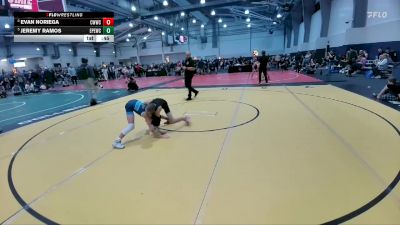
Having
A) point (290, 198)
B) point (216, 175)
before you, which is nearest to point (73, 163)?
point (216, 175)

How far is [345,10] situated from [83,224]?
19868mm

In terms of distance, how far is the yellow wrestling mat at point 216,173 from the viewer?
7.93 ft

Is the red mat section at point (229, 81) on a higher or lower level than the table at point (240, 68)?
lower

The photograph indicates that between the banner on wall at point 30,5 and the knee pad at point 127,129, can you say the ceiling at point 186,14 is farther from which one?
the knee pad at point 127,129

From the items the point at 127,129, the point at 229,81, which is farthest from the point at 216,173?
the point at 229,81

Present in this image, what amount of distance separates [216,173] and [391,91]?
254 inches

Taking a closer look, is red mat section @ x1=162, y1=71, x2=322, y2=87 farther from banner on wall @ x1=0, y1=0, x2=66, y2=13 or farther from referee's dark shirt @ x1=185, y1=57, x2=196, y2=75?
banner on wall @ x1=0, y1=0, x2=66, y2=13

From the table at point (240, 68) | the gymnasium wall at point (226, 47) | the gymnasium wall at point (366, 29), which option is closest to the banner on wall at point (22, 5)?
the table at point (240, 68)

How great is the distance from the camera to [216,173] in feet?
10.5

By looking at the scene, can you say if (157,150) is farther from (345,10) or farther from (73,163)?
(345,10)
